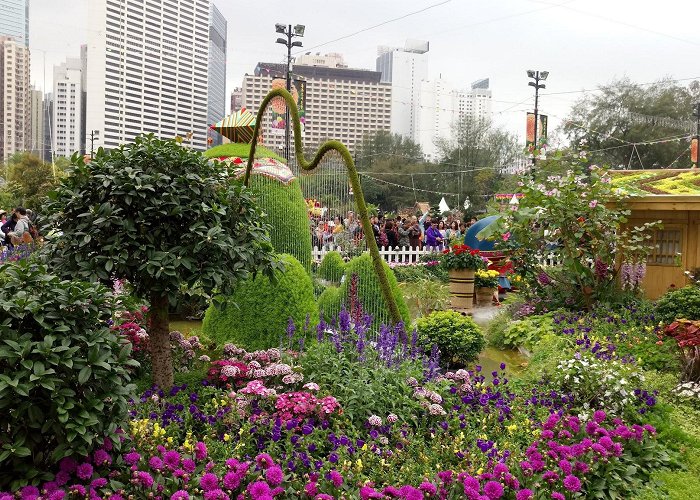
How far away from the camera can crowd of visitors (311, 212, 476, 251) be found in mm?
7030

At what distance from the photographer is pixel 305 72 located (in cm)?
4444

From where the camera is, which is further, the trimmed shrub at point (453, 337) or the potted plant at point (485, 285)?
the potted plant at point (485, 285)

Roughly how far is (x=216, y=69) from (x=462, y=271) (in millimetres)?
28536

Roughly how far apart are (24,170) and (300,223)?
31809mm

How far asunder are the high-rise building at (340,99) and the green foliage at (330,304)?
2286cm

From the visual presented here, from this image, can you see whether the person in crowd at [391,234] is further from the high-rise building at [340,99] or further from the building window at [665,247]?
the high-rise building at [340,99]

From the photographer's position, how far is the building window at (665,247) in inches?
355

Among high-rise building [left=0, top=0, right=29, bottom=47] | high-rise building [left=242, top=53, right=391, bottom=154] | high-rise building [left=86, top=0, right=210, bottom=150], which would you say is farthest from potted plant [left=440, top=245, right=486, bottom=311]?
high-rise building [left=0, top=0, right=29, bottom=47]

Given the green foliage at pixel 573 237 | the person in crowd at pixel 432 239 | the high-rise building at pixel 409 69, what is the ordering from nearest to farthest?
Result: the green foliage at pixel 573 237 < the person in crowd at pixel 432 239 < the high-rise building at pixel 409 69

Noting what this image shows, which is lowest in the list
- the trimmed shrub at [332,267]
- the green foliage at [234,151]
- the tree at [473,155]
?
the trimmed shrub at [332,267]

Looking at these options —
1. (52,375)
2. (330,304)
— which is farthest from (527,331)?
(52,375)

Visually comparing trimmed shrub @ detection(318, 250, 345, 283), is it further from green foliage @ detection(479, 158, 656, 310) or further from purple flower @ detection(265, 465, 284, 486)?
purple flower @ detection(265, 465, 284, 486)

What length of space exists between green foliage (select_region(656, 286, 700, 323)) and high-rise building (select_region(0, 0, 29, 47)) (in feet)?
145

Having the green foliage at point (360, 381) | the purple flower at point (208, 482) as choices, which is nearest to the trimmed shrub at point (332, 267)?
the green foliage at point (360, 381)
